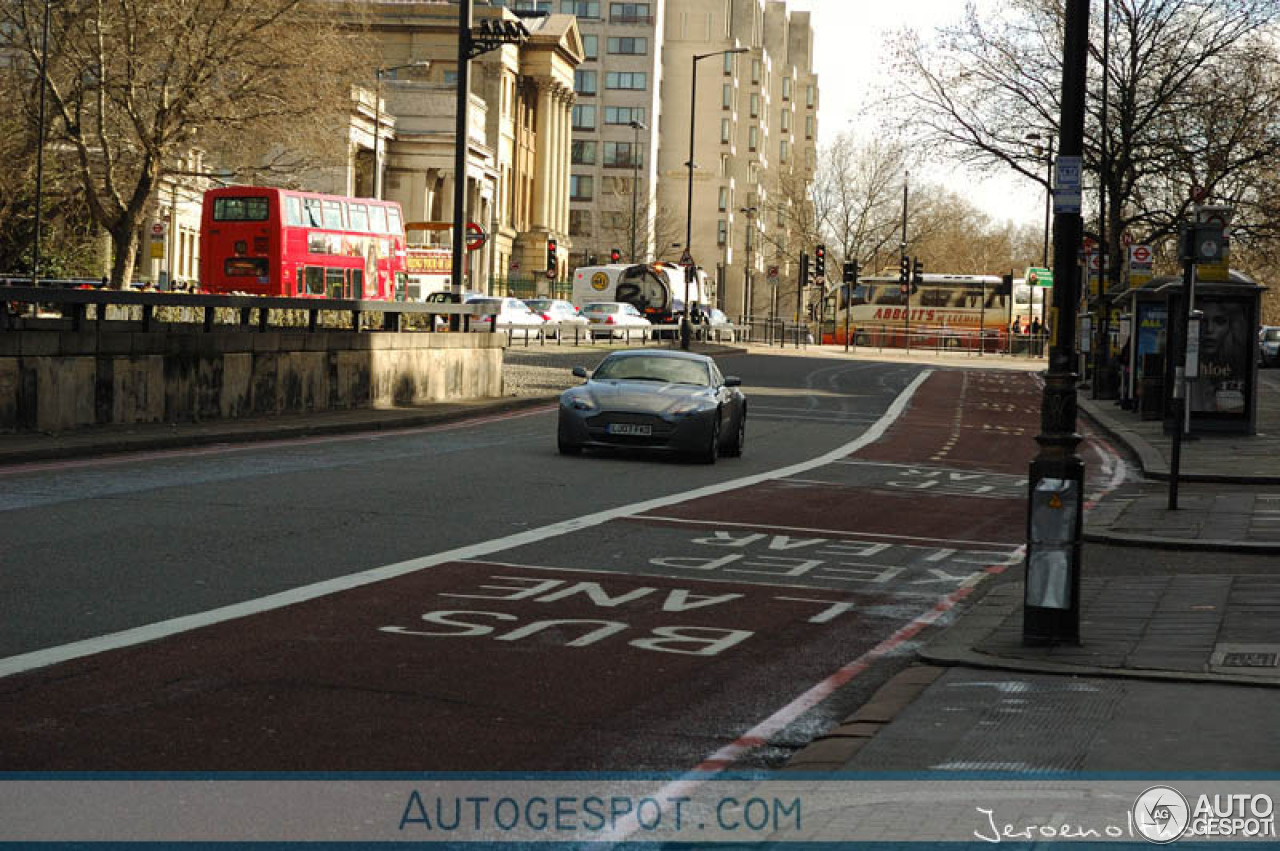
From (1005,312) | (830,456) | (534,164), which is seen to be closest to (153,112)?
(830,456)

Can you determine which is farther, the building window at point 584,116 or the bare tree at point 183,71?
the building window at point 584,116

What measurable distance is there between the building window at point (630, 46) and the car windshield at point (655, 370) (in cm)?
11563

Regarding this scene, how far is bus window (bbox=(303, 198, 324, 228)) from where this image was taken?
48344 mm

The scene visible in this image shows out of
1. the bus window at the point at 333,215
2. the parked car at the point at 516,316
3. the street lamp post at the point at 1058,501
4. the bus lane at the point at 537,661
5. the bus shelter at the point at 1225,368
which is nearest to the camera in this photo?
the bus lane at the point at 537,661

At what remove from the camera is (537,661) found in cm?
830

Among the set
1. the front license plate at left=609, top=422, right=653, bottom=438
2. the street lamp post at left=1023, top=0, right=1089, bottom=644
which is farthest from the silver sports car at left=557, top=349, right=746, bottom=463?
the street lamp post at left=1023, top=0, right=1089, bottom=644

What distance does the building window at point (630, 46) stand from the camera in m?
135

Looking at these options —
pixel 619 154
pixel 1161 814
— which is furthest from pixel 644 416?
pixel 619 154

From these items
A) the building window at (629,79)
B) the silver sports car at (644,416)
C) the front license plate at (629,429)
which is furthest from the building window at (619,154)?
the front license plate at (629,429)

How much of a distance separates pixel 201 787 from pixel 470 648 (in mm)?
2865

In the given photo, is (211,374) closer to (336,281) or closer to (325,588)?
(325,588)

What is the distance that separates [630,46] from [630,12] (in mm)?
2447

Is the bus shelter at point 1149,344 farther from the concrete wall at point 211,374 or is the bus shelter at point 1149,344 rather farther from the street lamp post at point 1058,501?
the street lamp post at point 1058,501

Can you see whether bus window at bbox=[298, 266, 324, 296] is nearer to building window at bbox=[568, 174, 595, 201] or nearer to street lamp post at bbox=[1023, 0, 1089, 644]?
street lamp post at bbox=[1023, 0, 1089, 644]
